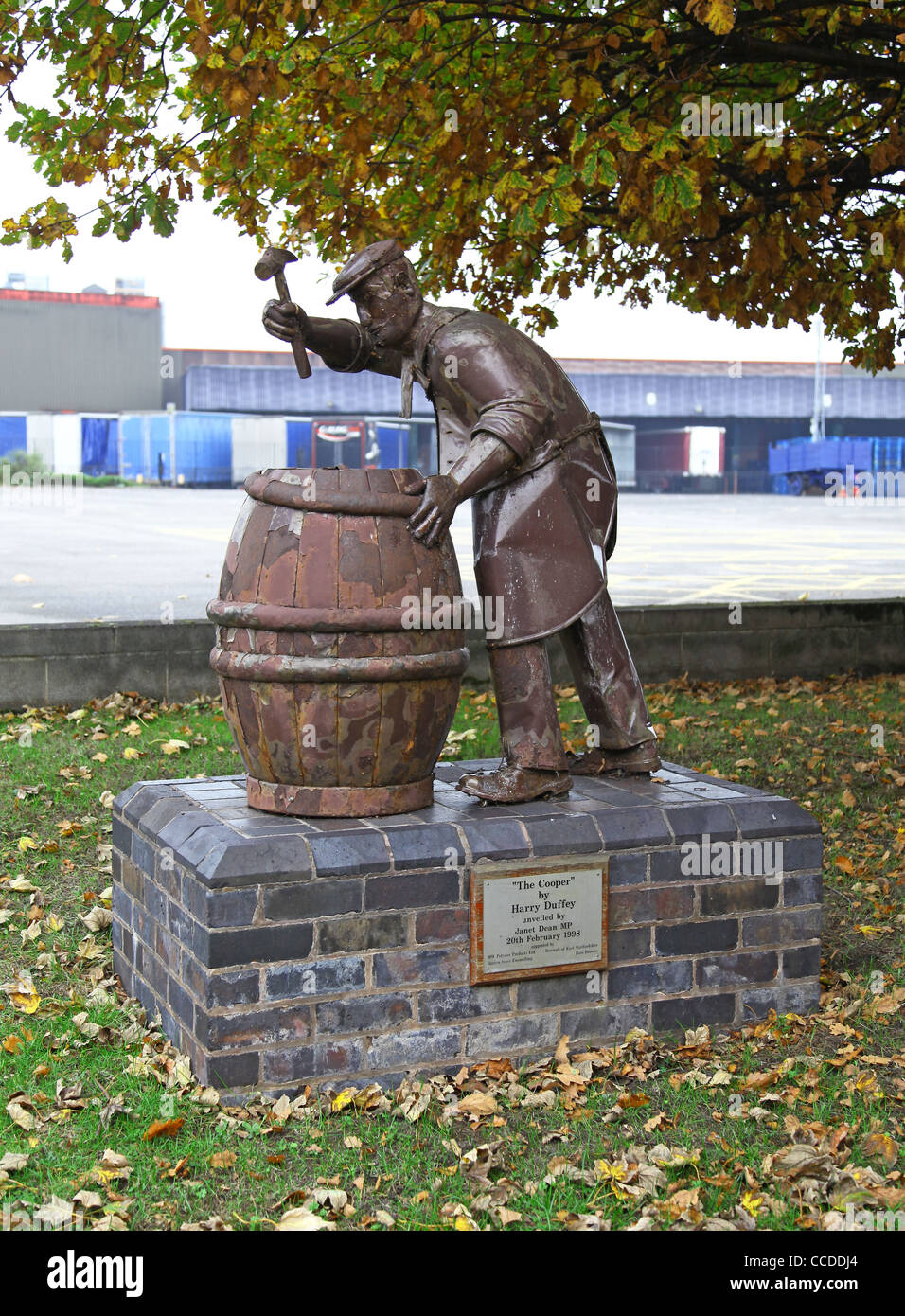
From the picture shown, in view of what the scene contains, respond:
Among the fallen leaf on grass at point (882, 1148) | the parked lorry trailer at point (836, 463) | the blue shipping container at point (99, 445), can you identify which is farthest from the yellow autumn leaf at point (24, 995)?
the parked lorry trailer at point (836, 463)

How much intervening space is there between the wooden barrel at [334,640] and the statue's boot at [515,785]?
326 millimetres

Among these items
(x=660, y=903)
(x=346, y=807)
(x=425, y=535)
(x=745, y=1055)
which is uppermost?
(x=425, y=535)

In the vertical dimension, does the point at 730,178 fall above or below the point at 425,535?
above

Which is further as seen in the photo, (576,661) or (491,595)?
(576,661)

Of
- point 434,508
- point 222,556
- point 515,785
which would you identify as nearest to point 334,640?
point 434,508

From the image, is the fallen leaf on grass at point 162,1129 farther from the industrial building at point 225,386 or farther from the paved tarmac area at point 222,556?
the industrial building at point 225,386

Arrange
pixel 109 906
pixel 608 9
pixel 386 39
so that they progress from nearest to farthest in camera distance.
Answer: pixel 109 906 < pixel 608 9 < pixel 386 39

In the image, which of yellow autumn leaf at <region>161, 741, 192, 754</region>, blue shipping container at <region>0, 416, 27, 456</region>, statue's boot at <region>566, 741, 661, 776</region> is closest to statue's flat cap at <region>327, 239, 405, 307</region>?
statue's boot at <region>566, 741, 661, 776</region>

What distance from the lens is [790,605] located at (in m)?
11.6

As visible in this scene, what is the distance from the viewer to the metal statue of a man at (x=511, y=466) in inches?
187

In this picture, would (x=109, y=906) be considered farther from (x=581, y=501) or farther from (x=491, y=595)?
(x=581, y=501)

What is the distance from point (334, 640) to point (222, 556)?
56.1 ft

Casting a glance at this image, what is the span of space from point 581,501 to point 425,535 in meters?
0.75

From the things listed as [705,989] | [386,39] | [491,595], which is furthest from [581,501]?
[386,39]
